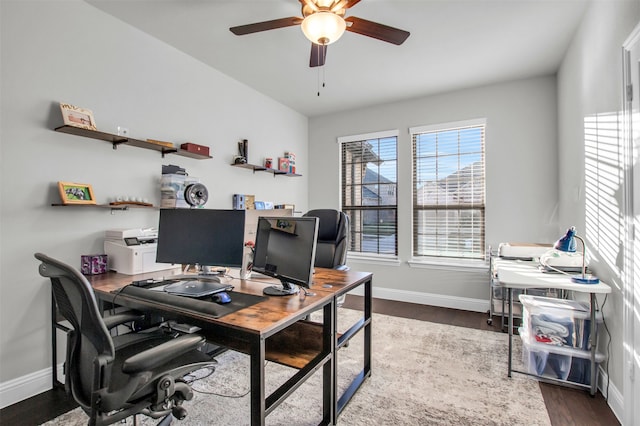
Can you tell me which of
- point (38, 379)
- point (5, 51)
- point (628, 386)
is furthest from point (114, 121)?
point (628, 386)

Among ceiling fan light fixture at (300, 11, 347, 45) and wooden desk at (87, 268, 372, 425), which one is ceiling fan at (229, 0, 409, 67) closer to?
ceiling fan light fixture at (300, 11, 347, 45)

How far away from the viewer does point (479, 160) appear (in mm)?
3947

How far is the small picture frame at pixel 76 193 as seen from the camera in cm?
216

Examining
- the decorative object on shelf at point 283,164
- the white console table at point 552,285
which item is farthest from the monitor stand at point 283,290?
the decorative object on shelf at point 283,164

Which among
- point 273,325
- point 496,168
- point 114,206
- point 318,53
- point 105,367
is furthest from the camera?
point 496,168

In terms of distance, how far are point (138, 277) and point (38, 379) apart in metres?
0.94

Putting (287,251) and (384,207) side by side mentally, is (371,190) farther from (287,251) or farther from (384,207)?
(287,251)

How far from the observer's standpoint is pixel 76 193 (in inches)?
88.3

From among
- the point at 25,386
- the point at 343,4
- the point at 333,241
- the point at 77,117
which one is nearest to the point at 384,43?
the point at 343,4

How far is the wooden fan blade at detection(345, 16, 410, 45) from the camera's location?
200 cm

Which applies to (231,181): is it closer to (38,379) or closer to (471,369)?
(38,379)

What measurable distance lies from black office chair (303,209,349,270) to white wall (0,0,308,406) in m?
1.45

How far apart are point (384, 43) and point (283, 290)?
239cm

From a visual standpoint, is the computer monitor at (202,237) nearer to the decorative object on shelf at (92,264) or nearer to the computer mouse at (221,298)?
the computer mouse at (221,298)
